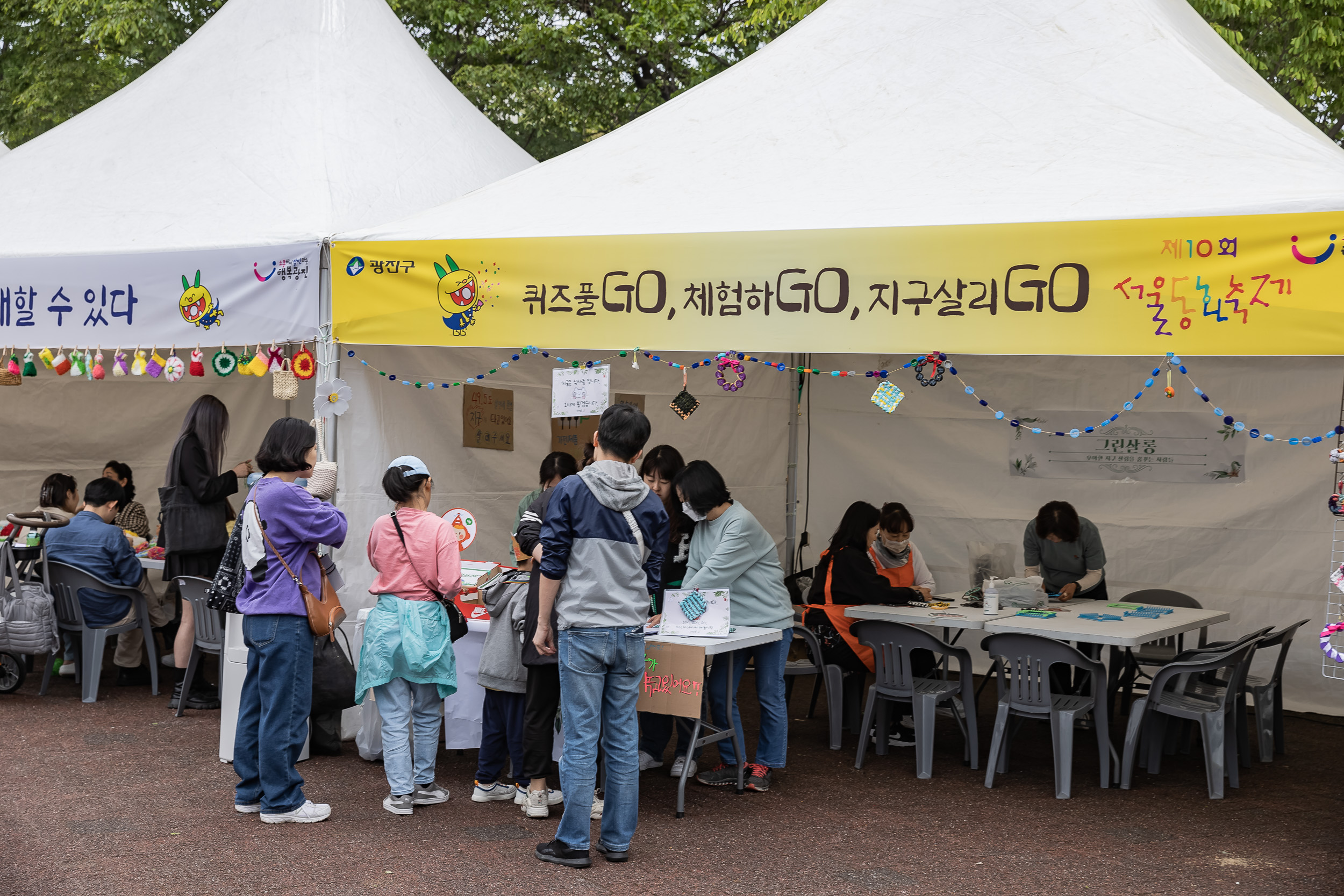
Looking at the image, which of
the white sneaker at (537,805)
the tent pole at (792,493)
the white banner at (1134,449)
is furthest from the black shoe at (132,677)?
the white banner at (1134,449)

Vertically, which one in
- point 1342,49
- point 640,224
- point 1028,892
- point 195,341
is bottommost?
point 1028,892

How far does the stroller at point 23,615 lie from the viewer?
5895mm

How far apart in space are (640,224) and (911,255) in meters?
1.09

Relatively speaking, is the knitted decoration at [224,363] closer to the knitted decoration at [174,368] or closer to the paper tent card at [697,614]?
the knitted decoration at [174,368]

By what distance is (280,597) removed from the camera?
161 inches

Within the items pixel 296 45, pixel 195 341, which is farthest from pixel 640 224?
pixel 296 45

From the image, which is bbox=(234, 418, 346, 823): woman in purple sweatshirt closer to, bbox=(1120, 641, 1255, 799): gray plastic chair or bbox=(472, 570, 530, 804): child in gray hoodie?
bbox=(472, 570, 530, 804): child in gray hoodie

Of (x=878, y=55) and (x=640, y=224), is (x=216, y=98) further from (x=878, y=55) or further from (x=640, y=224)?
(x=878, y=55)

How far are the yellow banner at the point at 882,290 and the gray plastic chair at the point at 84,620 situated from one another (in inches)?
81.8

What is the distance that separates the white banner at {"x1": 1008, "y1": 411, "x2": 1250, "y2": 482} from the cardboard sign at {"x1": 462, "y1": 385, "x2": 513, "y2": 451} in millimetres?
2993

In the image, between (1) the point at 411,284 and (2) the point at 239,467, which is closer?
(1) the point at 411,284

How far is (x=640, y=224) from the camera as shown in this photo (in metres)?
4.84

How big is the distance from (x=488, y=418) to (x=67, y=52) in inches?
339

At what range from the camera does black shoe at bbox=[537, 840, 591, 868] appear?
3.90 m
